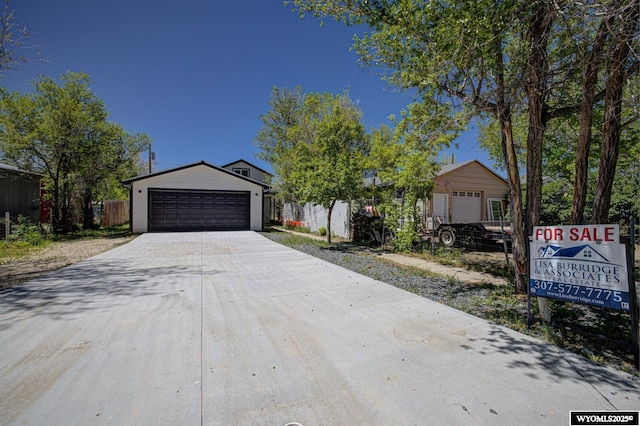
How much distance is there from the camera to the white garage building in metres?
15.6

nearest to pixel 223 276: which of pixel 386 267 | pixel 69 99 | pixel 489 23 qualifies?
pixel 386 267

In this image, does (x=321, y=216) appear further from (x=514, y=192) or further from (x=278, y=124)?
(x=514, y=192)

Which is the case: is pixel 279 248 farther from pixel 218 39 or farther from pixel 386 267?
pixel 218 39

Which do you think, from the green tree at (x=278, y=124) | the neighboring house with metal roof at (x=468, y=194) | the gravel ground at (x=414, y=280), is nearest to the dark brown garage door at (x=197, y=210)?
the green tree at (x=278, y=124)

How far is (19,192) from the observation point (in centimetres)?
1508

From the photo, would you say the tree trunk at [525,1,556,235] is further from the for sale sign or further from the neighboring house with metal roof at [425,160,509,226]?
the neighboring house with metal roof at [425,160,509,226]

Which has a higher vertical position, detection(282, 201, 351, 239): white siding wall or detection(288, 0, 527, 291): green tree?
detection(288, 0, 527, 291): green tree

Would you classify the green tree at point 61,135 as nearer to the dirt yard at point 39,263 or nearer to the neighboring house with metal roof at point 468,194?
the dirt yard at point 39,263

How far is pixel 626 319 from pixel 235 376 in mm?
4909

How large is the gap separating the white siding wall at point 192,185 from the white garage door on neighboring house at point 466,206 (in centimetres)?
1134

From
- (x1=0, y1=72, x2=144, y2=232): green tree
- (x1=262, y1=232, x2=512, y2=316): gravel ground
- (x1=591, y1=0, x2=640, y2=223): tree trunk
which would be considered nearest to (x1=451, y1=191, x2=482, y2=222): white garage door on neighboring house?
(x1=262, y1=232, x2=512, y2=316): gravel ground

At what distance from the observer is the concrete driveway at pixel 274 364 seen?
204 cm

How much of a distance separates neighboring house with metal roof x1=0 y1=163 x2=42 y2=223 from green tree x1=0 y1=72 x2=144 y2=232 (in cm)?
57

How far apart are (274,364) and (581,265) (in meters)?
3.38
